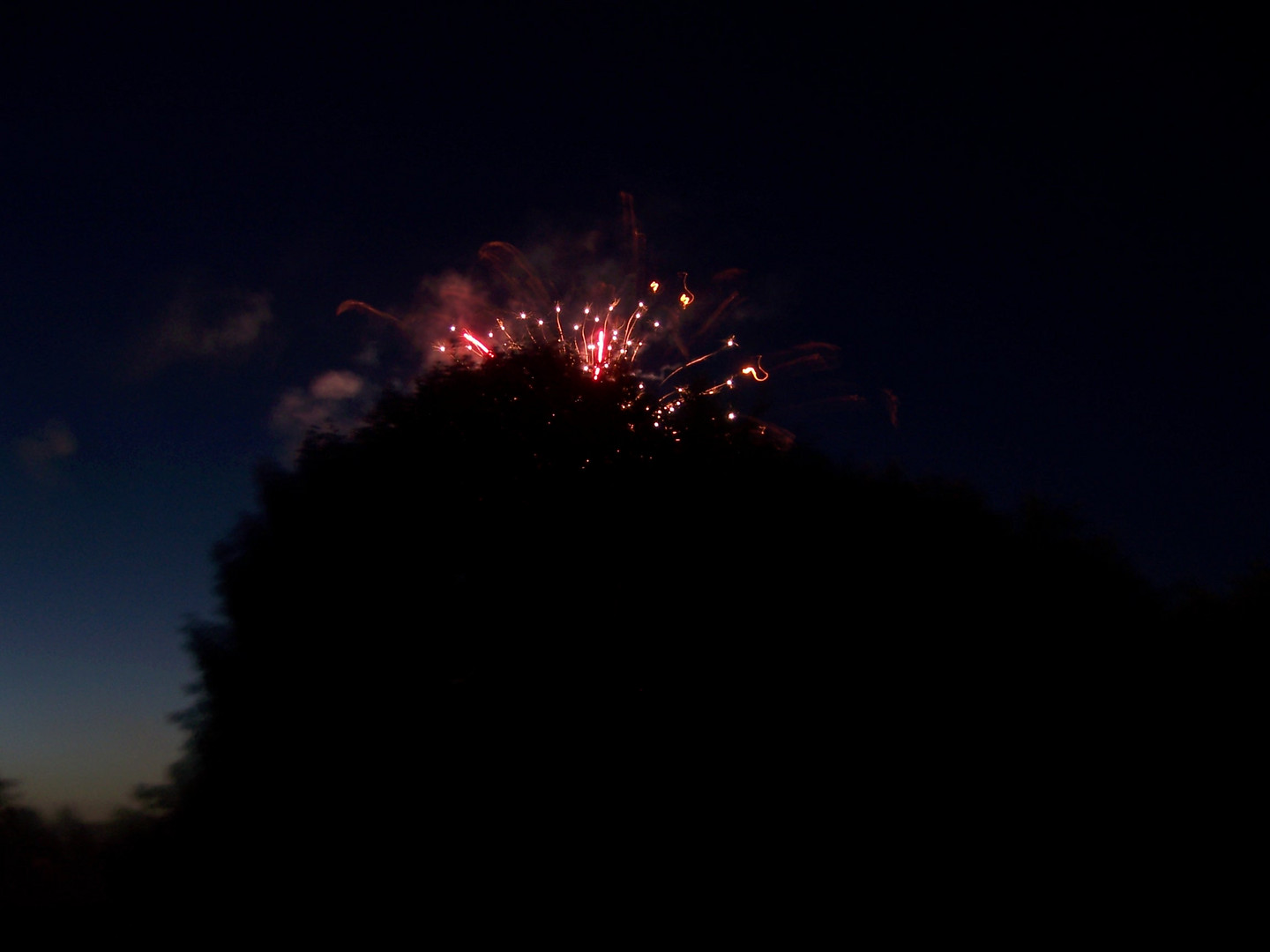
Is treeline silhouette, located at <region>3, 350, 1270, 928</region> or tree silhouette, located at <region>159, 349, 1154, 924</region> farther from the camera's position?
tree silhouette, located at <region>159, 349, 1154, 924</region>

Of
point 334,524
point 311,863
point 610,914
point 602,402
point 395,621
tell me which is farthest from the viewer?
point 602,402

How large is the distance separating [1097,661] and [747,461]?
20.3ft

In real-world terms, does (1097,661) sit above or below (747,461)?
below

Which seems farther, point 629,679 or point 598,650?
point 598,650

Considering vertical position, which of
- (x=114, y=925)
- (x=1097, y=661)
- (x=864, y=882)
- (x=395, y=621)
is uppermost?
(x=395, y=621)

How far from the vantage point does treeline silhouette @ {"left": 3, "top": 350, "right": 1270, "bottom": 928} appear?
8.84 meters

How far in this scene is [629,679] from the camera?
33.3ft

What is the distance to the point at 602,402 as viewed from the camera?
41.1 feet

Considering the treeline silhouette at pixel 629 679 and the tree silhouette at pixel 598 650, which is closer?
the treeline silhouette at pixel 629 679

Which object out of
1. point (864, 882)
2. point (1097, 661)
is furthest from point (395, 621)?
point (1097, 661)

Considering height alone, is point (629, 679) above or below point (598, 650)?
below

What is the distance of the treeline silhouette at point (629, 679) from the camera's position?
8.84 metres

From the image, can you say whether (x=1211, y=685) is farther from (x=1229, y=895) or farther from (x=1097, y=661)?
(x=1229, y=895)

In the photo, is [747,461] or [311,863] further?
[747,461]
